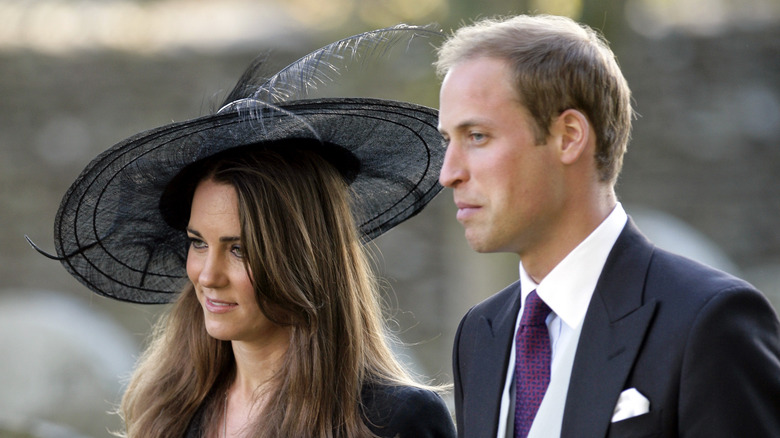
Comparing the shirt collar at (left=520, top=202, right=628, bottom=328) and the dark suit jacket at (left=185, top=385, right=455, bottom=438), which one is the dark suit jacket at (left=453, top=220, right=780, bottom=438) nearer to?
the shirt collar at (left=520, top=202, right=628, bottom=328)

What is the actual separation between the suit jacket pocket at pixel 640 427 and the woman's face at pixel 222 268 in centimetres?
110

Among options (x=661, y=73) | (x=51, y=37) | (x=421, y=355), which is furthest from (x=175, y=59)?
(x=661, y=73)

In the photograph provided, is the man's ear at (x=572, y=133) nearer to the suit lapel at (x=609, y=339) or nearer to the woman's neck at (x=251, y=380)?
the suit lapel at (x=609, y=339)

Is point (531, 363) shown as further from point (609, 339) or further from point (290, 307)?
point (290, 307)

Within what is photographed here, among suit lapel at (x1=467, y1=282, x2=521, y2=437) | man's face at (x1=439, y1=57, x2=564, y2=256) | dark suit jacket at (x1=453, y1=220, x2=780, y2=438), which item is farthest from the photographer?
suit lapel at (x1=467, y1=282, x2=521, y2=437)

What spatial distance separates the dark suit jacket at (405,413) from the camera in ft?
8.73

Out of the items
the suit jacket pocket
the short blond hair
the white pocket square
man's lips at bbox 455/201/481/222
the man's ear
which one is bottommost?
the suit jacket pocket

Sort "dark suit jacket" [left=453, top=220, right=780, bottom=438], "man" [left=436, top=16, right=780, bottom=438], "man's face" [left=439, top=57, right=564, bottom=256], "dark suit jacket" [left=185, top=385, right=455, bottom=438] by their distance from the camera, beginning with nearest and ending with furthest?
"dark suit jacket" [left=453, top=220, right=780, bottom=438]
"man" [left=436, top=16, right=780, bottom=438]
"man's face" [left=439, top=57, right=564, bottom=256]
"dark suit jacket" [left=185, top=385, right=455, bottom=438]

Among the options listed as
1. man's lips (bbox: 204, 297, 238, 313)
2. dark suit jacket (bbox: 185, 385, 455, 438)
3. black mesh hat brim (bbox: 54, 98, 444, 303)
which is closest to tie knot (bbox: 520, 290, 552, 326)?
dark suit jacket (bbox: 185, 385, 455, 438)

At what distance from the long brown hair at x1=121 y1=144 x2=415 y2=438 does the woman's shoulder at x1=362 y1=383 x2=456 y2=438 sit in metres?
0.04

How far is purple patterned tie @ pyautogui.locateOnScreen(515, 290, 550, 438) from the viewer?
221cm

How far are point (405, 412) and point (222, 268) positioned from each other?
60 centimetres

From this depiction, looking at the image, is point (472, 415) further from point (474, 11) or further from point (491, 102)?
point (474, 11)

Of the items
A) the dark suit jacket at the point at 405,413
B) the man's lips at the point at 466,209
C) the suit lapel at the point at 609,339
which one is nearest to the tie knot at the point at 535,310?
the suit lapel at the point at 609,339
